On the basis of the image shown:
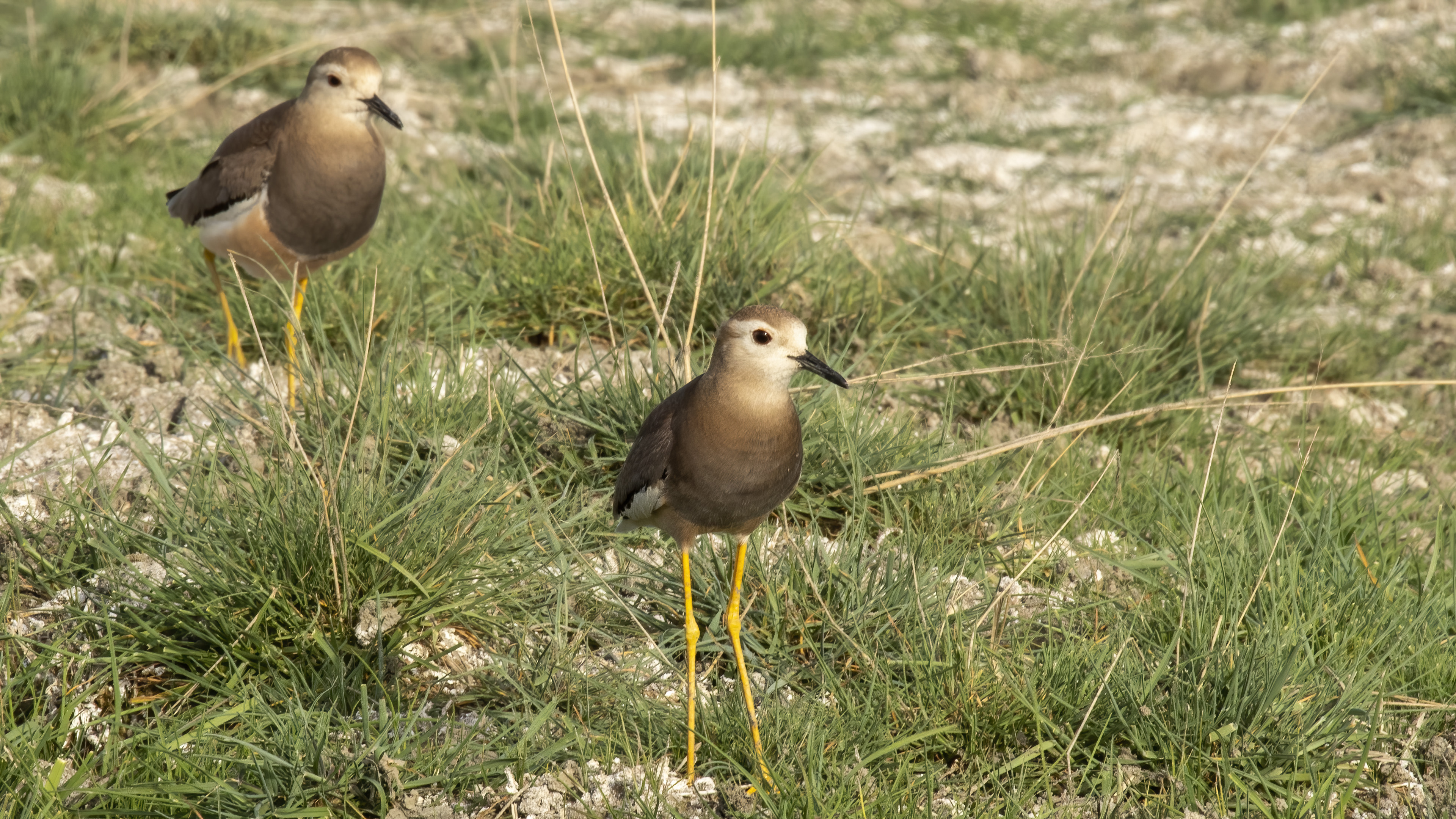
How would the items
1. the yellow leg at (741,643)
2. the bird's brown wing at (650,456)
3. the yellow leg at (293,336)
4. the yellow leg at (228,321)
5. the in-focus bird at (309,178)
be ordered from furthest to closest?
1. the yellow leg at (228,321)
2. the in-focus bird at (309,178)
3. the yellow leg at (293,336)
4. the bird's brown wing at (650,456)
5. the yellow leg at (741,643)

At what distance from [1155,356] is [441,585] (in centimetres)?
302

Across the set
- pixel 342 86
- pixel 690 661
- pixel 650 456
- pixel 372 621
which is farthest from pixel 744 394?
pixel 342 86

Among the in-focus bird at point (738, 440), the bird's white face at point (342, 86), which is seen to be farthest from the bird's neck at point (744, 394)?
the bird's white face at point (342, 86)

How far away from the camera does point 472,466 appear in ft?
11.9

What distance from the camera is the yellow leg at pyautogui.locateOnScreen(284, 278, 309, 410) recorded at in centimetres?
344

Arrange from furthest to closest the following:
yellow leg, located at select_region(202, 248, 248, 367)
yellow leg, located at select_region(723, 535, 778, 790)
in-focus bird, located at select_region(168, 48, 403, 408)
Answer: yellow leg, located at select_region(202, 248, 248, 367)
in-focus bird, located at select_region(168, 48, 403, 408)
yellow leg, located at select_region(723, 535, 778, 790)

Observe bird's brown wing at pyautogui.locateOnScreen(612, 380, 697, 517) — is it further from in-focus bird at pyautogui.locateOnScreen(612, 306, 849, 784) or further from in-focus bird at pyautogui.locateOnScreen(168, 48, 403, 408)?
in-focus bird at pyautogui.locateOnScreen(168, 48, 403, 408)

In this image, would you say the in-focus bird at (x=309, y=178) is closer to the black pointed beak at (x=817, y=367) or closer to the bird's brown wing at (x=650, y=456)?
the bird's brown wing at (x=650, y=456)

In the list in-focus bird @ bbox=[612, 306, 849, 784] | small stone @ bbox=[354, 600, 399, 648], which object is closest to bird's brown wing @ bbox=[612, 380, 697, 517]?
in-focus bird @ bbox=[612, 306, 849, 784]

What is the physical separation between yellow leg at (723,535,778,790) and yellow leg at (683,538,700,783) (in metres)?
0.11

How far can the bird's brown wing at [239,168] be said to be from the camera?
14.2 ft

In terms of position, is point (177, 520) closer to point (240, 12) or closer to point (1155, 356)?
point (1155, 356)

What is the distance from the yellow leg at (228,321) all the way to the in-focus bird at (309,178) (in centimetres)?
8

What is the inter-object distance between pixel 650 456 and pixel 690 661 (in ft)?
1.79
